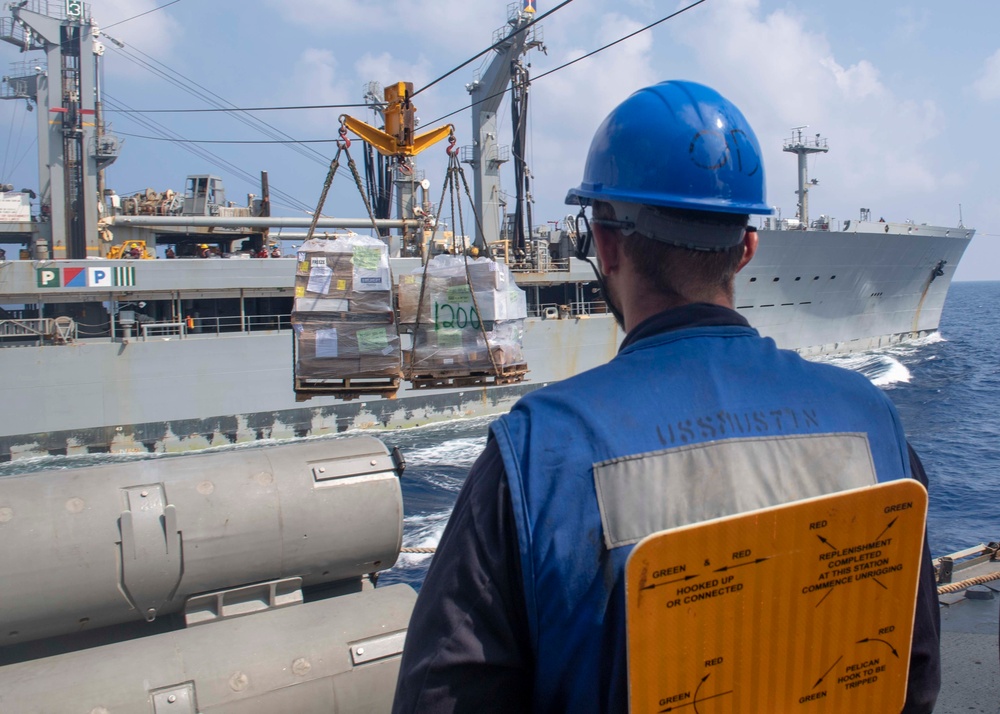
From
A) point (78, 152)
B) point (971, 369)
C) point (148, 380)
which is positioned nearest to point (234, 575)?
point (148, 380)

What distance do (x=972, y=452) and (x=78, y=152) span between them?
22.1m

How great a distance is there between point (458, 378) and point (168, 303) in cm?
1432

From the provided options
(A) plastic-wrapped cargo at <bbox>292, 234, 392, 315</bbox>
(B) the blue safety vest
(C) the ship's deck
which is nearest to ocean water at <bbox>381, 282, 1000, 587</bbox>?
(A) plastic-wrapped cargo at <bbox>292, 234, 392, 315</bbox>

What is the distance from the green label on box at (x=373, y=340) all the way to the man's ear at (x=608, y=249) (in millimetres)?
4008

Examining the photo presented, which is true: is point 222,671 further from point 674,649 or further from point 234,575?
point 674,649

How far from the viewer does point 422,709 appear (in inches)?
38.4

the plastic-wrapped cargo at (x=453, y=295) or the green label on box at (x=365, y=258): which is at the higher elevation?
the green label on box at (x=365, y=258)

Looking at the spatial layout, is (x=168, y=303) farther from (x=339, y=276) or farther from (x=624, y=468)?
(x=624, y=468)

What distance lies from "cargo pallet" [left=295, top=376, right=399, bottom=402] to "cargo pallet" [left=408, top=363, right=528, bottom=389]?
39 cm

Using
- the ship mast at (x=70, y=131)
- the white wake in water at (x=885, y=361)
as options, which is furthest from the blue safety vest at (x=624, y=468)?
the white wake in water at (x=885, y=361)

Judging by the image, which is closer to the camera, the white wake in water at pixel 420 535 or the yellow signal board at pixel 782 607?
the yellow signal board at pixel 782 607

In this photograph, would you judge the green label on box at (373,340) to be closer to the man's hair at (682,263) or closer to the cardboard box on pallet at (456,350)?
the cardboard box on pallet at (456,350)

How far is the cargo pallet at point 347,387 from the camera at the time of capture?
514 centimetres

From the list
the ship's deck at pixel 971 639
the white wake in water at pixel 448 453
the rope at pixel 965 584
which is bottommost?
the white wake in water at pixel 448 453
